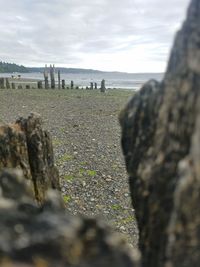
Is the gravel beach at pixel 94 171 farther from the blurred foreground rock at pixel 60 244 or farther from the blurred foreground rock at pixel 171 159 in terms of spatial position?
the blurred foreground rock at pixel 60 244

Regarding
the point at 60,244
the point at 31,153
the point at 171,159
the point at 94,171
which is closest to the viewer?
the point at 60,244

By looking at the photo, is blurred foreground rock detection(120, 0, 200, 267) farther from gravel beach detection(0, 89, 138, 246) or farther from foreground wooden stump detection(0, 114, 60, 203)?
gravel beach detection(0, 89, 138, 246)

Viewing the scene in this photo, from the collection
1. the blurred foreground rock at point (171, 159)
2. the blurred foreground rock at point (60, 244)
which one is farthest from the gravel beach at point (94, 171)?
the blurred foreground rock at point (60, 244)

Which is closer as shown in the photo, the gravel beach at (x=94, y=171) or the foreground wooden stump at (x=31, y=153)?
the foreground wooden stump at (x=31, y=153)

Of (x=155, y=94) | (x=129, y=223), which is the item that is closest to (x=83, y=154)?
(x=129, y=223)

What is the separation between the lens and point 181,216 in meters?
2.46

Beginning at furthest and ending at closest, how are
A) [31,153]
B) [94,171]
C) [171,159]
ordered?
[94,171] < [31,153] < [171,159]

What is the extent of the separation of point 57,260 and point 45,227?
19cm

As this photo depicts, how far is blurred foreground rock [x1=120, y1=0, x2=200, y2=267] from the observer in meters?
2.47

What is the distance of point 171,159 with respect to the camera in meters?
2.79

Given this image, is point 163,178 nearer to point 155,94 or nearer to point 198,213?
point 198,213

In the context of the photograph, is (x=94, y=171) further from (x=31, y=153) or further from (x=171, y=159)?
(x=171, y=159)

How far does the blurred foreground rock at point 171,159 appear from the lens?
8.09 feet

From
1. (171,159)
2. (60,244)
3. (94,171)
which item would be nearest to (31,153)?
(171,159)
